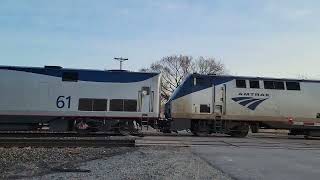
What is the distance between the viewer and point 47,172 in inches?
494

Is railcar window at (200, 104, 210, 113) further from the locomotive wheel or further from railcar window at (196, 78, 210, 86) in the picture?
the locomotive wheel

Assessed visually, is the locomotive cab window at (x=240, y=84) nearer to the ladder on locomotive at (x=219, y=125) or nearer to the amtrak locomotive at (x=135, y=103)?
the amtrak locomotive at (x=135, y=103)

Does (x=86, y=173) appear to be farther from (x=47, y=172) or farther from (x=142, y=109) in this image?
(x=142, y=109)

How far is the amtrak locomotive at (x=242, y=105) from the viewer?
92.5 ft

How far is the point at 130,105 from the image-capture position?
87.4 feet

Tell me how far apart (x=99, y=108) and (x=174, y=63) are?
65512 millimetres

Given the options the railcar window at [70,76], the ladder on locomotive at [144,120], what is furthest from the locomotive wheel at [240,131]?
the railcar window at [70,76]

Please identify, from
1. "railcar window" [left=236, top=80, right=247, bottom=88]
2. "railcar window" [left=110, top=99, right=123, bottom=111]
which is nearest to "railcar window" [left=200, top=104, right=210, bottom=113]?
"railcar window" [left=236, top=80, right=247, bottom=88]

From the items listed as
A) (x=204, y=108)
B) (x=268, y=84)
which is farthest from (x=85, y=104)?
(x=268, y=84)

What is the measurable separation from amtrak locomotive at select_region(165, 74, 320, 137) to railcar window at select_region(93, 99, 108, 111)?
389 cm

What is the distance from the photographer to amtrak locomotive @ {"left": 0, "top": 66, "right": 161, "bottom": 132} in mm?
26203

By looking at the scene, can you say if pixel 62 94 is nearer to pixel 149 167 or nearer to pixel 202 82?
pixel 202 82

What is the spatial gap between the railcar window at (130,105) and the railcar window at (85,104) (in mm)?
1874

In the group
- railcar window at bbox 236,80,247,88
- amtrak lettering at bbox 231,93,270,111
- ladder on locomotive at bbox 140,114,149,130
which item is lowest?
ladder on locomotive at bbox 140,114,149,130
